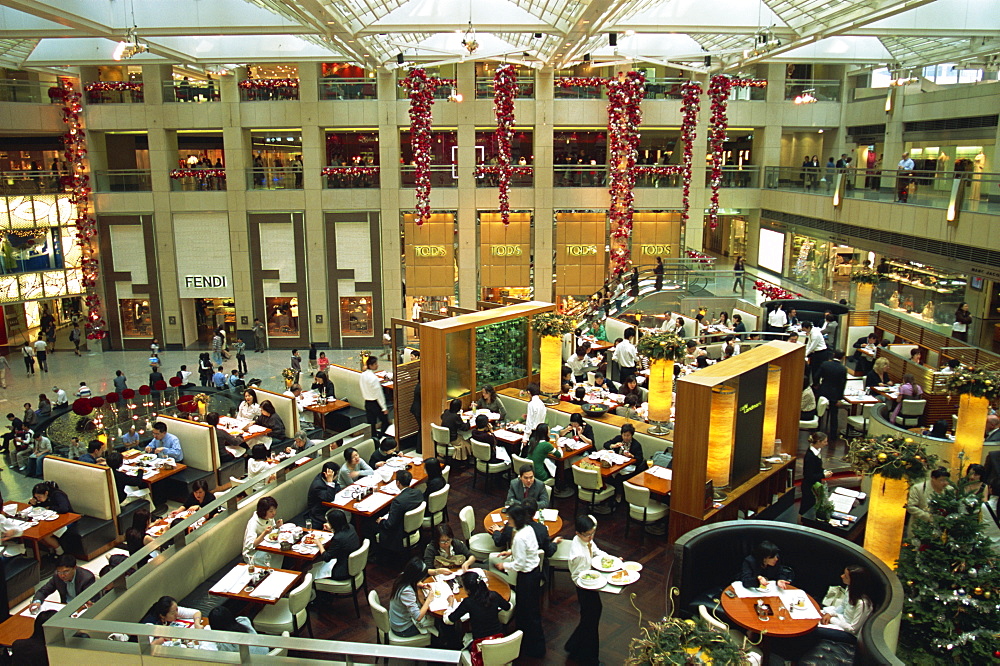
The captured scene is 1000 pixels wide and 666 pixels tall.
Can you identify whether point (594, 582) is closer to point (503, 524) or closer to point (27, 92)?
point (503, 524)

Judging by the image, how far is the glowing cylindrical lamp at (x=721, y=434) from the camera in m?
8.97

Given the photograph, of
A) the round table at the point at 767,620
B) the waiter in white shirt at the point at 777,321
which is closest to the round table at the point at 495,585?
the round table at the point at 767,620

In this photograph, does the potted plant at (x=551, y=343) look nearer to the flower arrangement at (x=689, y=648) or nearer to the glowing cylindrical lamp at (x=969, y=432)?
the glowing cylindrical lamp at (x=969, y=432)

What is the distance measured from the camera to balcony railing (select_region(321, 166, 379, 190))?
23469mm

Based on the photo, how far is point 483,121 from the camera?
23.2 m

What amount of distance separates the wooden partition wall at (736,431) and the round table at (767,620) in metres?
2.15

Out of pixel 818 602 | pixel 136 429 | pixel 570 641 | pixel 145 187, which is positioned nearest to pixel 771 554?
pixel 818 602

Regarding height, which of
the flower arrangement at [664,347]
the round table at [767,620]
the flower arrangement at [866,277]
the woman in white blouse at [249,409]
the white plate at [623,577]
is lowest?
the woman in white blouse at [249,409]

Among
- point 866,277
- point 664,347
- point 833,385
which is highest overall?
point 866,277

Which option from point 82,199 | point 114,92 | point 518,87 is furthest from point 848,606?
point 114,92

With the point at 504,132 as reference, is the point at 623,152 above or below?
below

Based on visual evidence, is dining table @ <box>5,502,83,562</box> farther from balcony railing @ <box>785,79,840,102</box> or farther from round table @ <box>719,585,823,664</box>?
balcony railing @ <box>785,79,840,102</box>

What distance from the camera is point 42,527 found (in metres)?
9.27

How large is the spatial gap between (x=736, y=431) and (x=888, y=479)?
75.5 inches
